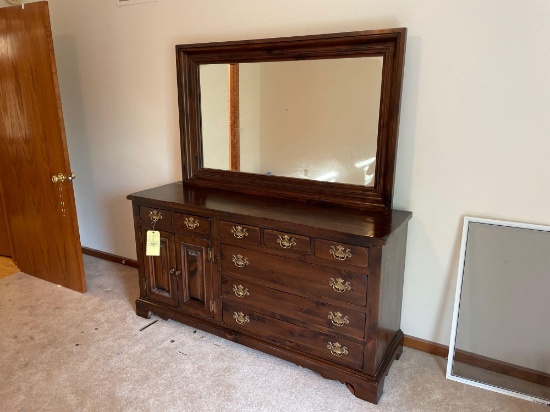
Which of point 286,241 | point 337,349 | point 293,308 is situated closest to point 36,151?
point 286,241

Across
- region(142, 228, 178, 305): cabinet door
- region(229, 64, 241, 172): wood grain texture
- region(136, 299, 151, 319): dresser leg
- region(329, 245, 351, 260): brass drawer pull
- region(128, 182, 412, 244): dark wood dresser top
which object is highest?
region(229, 64, 241, 172): wood grain texture

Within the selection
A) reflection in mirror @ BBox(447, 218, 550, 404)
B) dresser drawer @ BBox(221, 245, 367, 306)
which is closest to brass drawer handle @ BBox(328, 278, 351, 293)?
dresser drawer @ BBox(221, 245, 367, 306)

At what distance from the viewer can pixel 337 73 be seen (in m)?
1.99

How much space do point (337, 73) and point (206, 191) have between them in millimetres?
982

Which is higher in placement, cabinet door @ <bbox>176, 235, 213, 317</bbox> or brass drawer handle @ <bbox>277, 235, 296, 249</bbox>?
brass drawer handle @ <bbox>277, 235, 296, 249</bbox>

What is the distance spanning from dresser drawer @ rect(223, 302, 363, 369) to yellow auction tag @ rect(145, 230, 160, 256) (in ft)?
1.64

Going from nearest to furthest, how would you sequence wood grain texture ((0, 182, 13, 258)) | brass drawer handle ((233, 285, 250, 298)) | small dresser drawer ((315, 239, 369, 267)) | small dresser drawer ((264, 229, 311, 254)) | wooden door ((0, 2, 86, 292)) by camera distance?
1. small dresser drawer ((315, 239, 369, 267))
2. small dresser drawer ((264, 229, 311, 254))
3. brass drawer handle ((233, 285, 250, 298))
4. wooden door ((0, 2, 86, 292))
5. wood grain texture ((0, 182, 13, 258))

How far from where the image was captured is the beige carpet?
5.88ft

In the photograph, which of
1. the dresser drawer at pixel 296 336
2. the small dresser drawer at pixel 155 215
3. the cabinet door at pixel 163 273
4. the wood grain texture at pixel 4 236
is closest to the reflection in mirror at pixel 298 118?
the small dresser drawer at pixel 155 215

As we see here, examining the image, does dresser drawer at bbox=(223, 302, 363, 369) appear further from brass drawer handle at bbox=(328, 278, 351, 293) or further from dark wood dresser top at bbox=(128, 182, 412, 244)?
dark wood dresser top at bbox=(128, 182, 412, 244)

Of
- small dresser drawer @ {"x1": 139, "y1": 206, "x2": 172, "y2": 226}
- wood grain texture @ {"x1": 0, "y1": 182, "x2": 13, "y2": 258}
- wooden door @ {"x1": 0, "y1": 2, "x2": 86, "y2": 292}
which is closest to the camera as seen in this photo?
small dresser drawer @ {"x1": 139, "y1": 206, "x2": 172, "y2": 226}

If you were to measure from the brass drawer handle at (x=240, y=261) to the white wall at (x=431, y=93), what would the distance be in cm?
82

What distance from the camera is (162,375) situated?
198 centimetres

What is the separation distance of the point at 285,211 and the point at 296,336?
0.61 metres
